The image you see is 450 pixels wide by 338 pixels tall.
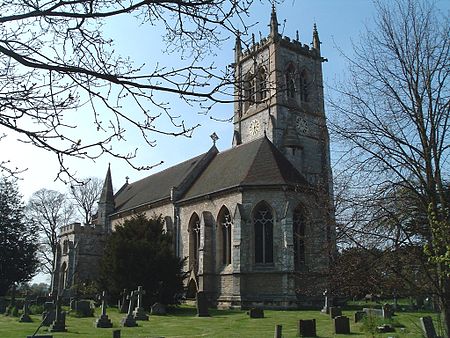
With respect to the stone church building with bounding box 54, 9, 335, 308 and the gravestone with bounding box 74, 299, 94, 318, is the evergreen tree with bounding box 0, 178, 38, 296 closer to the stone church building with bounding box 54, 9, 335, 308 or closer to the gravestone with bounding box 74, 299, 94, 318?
the stone church building with bounding box 54, 9, 335, 308

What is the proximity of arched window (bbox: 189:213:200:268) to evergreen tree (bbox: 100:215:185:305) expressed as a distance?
139 inches

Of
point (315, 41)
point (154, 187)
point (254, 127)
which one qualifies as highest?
point (315, 41)

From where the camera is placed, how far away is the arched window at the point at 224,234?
1025 inches

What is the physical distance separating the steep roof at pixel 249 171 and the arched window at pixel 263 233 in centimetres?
153

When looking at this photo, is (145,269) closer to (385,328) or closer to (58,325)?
(58,325)

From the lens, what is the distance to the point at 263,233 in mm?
24812

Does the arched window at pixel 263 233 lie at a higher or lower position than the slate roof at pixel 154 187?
lower

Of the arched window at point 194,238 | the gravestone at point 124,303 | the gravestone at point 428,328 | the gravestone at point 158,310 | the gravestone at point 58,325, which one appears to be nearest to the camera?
the gravestone at point 428,328

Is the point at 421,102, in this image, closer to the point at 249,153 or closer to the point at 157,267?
the point at 157,267

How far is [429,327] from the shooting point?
37.7ft

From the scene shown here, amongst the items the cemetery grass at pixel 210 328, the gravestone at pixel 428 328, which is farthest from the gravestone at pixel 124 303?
the gravestone at pixel 428 328

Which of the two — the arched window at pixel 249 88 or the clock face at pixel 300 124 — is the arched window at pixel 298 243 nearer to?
the clock face at pixel 300 124

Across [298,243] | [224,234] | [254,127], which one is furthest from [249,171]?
[254,127]

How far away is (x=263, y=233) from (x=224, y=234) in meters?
2.74
